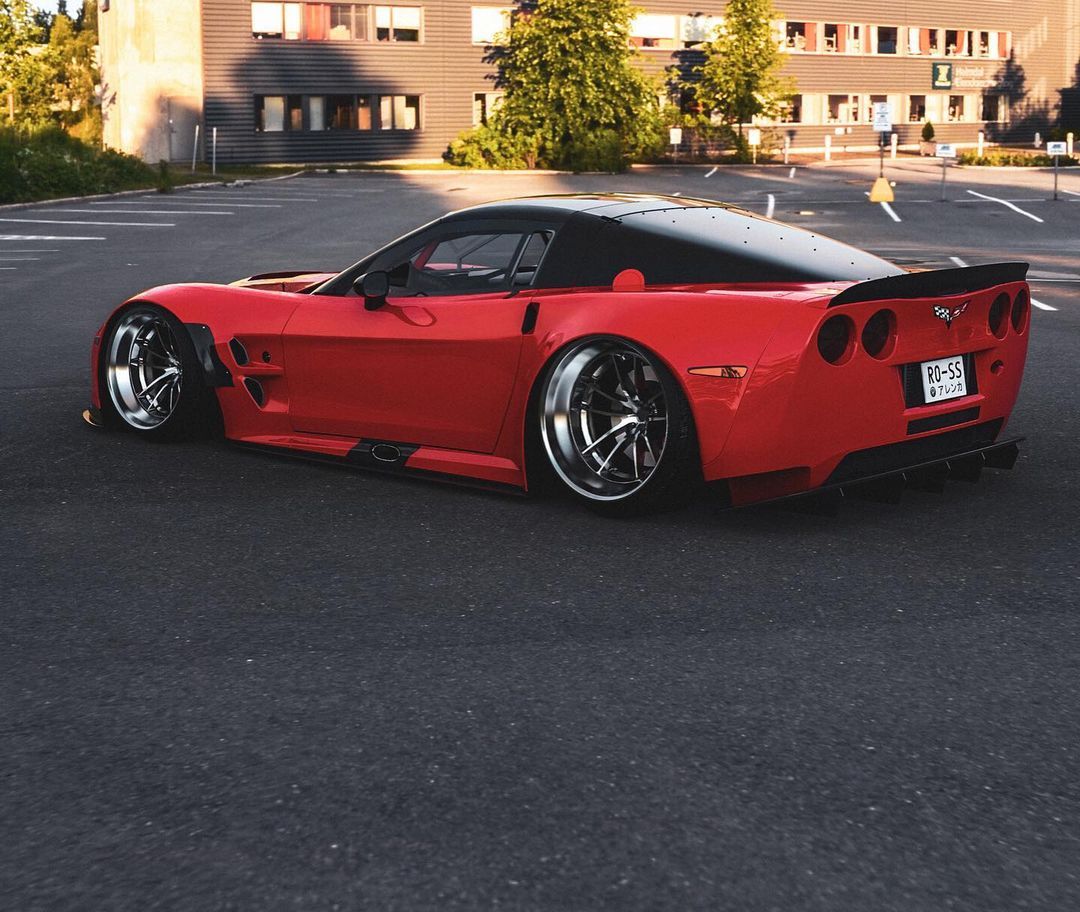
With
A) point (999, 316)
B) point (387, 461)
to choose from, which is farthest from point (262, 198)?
point (999, 316)

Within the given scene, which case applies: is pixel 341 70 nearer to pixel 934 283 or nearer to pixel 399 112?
pixel 399 112

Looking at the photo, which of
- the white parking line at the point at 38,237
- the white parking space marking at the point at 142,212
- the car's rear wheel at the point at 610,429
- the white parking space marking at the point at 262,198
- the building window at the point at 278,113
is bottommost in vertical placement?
the car's rear wheel at the point at 610,429

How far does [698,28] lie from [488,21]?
1017cm

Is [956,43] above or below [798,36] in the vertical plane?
above

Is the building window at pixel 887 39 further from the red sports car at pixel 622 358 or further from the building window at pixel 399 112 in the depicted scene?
the red sports car at pixel 622 358

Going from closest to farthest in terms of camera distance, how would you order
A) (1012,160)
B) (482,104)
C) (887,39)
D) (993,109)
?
1. (1012,160)
2. (482,104)
3. (887,39)
4. (993,109)

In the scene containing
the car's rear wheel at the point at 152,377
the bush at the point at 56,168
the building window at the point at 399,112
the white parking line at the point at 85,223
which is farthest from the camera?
the building window at the point at 399,112

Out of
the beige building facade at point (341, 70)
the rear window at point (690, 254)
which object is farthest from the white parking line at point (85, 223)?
the beige building facade at point (341, 70)

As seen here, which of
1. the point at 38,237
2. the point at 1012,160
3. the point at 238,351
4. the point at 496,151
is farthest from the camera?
the point at 1012,160

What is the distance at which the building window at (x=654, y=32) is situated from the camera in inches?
2394

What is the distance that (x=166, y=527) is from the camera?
559 cm

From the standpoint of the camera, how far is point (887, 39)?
70.6m

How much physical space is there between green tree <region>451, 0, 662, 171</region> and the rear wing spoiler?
43.9 meters

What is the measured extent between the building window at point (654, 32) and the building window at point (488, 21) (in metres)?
5.99
